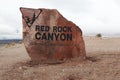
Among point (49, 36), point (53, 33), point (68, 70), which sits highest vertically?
point (53, 33)

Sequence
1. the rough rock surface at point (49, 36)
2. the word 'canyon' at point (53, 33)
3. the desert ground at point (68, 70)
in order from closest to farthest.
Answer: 1. the desert ground at point (68, 70)
2. the rough rock surface at point (49, 36)
3. the word 'canyon' at point (53, 33)

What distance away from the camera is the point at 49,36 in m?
20.8

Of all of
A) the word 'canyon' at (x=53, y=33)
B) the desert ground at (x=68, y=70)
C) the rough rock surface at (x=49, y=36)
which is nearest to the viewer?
the desert ground at (x=68, y=70)

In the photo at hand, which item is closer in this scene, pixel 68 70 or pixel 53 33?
pixel 68 70

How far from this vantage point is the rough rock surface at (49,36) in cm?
2055

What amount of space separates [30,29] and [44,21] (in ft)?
2.49

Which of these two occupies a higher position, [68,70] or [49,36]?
[49,36]

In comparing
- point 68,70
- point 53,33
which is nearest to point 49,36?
point 53,33

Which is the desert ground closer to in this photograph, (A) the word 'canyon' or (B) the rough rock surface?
(B) the rough rock surface

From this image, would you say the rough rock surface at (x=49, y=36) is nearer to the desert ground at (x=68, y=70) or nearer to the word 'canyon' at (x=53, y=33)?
the word 'canyon' at (x=53, y=33)

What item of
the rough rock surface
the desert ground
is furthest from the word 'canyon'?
the desert ground

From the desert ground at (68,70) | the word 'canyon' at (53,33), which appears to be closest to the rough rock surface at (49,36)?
the word 'canyon' at (53,33)

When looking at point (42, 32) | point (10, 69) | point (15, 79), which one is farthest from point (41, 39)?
point (15, 79)

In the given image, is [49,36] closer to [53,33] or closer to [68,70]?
[53,33]
